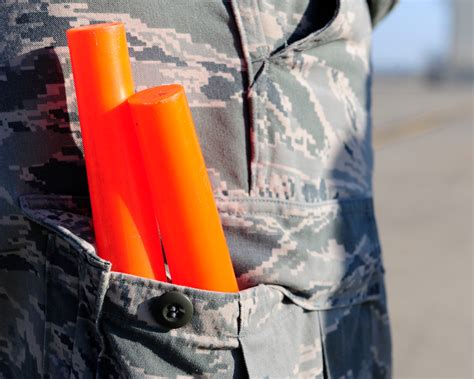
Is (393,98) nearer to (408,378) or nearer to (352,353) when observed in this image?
(408,378)

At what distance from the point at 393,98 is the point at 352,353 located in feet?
46.9

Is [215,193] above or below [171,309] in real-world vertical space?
above

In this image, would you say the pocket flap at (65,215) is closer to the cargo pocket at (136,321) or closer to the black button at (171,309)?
the cargo pocket at (136,321)

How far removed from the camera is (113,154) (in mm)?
1085

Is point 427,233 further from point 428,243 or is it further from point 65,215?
Answer: point 65,215

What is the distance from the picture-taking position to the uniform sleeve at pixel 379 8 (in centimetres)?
148

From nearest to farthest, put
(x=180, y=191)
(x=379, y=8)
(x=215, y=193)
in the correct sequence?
(x=180, y=191) → (x=215, y=193) → (x=379, y=8)

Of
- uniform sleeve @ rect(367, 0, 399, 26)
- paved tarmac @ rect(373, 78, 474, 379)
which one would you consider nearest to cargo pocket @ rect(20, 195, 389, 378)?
uniform sleeve @ rect(367, 0, 399, 26)

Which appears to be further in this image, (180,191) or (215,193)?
(215,193)

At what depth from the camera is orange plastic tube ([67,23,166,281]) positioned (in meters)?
1.06

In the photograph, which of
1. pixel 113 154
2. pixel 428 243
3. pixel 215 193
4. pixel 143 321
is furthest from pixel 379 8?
pixel 428 243

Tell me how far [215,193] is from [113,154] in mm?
177

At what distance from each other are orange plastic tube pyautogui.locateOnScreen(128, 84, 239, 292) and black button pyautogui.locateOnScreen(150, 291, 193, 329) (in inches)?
1.5

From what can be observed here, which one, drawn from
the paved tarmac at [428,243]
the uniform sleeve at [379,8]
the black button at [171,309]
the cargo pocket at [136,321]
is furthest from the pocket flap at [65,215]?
the paved tarmac at [428,243]
